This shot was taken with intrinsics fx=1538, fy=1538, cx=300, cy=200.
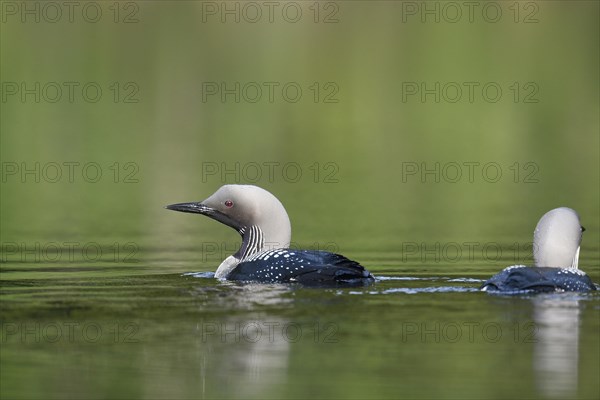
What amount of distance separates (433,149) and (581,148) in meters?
1.96

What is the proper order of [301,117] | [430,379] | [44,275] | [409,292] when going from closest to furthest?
[430,379] → [409,292] → [44,275] → [301,117]

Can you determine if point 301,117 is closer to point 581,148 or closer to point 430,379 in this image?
point 581,148

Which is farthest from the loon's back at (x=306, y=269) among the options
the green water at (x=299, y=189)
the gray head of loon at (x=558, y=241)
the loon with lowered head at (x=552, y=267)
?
the gray head of loon at (x=558, y=241)

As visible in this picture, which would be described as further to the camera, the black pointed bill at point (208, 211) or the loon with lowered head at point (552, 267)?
the black pointed bill at point (208, 211)

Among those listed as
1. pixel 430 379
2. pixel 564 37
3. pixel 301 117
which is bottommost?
pixel 430 379

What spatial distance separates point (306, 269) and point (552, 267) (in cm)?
152

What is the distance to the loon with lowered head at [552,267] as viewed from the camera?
8914 millimetres

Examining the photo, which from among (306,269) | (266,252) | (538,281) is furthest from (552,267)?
(266,252)

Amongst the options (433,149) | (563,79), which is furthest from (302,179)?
(563,79)

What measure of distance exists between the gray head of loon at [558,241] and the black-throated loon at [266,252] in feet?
3.60

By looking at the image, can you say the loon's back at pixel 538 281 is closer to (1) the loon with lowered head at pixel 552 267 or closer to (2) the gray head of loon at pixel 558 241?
(1) the loon with lowered head at pixel 552 267

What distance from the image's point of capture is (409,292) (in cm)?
919

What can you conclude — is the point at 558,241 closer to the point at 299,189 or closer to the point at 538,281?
the point at 538,281

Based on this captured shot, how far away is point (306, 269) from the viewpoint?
9.60m
